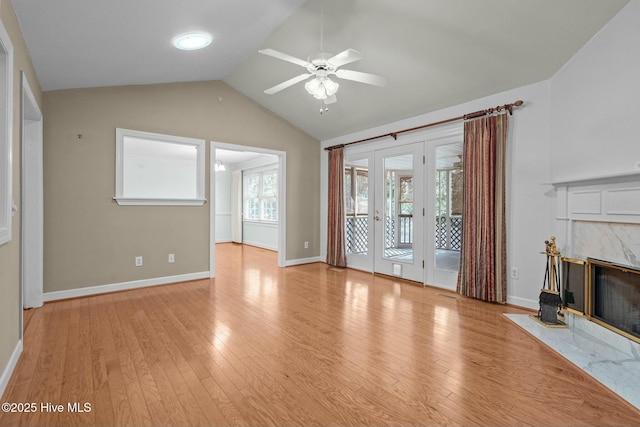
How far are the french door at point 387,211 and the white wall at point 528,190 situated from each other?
3.62 ft

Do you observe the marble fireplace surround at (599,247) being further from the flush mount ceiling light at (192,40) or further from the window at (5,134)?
the window at (5,134)

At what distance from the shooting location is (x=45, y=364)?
6.84 feet

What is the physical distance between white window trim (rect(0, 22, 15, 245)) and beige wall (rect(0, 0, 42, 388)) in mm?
103

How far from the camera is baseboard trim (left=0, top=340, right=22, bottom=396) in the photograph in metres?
1.75

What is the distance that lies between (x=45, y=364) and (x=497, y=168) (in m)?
4.30

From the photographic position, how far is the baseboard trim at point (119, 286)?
352cm

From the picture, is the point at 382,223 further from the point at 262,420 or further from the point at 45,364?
the point at 45,364

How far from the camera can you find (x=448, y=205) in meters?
3.98

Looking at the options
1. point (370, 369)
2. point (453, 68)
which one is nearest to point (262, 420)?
point (370, 369)

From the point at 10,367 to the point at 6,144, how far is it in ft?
A: 4.53

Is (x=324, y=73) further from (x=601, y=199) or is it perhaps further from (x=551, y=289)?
(x=551, y=289)

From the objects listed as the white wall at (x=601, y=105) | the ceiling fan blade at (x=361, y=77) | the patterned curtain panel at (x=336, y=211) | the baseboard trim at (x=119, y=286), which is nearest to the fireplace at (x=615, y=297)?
the white wall at (x=601, y=105)

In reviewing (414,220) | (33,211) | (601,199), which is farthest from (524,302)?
(33,211)

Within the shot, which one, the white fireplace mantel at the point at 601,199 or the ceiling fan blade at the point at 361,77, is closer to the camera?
the white fireplace mantel at the point at 601,199
